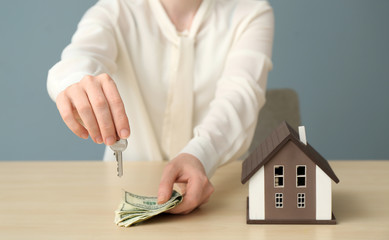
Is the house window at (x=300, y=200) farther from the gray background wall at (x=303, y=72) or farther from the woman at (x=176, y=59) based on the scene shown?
the gray background wall at (x=303, y=72)

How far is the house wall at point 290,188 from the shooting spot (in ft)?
2.98

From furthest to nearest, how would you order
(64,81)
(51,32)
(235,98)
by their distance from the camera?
(51,32)
(235,98)
(64,81)

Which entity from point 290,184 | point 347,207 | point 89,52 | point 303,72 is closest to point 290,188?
point 290,184

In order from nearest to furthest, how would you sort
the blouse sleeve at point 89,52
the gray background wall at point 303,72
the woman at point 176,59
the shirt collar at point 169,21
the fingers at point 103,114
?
the fingers at point 103,114
the blouse sleeve at point 89,52
the woman at point 176,59
the shirt collar at point 169,21
the gray background wall at point 303,72

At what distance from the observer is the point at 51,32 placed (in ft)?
9.78

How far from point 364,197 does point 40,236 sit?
61cm

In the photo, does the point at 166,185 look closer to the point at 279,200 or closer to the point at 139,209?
the point at 139,209

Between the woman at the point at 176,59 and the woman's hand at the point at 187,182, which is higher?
the woman at the point at 176,59

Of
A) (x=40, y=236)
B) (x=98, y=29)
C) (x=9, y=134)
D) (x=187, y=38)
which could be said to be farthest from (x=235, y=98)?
(x=9, y=134)

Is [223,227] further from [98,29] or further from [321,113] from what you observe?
[321,113]

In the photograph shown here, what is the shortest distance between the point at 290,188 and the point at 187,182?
8.1 inches

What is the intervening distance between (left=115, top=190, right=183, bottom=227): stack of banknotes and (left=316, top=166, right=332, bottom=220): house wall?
0.24 m

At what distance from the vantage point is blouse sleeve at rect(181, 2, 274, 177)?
118 cm

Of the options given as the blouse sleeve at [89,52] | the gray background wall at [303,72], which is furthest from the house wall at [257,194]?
the gray background wall at [303,72]
